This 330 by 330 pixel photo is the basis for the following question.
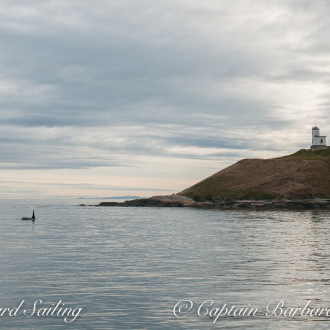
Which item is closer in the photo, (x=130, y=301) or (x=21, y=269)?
(x=130, y=301)

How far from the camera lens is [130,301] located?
28984mm

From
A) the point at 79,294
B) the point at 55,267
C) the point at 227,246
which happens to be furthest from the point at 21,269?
the point at 227,246

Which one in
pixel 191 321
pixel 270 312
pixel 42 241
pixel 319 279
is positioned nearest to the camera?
pixel 191 321

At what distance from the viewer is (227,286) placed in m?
33.2

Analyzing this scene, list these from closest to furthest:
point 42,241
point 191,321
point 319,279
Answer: point 191,321 < point 319,279 < point 42,241

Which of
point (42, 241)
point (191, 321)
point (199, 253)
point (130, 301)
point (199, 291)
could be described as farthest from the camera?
point (42, 241)

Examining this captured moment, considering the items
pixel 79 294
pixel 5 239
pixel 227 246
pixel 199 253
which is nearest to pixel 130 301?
pixel 79 294

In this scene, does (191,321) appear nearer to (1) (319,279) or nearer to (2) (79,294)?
(2) (79,294)

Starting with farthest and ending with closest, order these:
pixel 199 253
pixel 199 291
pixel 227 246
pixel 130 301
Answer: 1. pixel 227 246
2. pixel 199 253
3. pixel 199 291
4. pixel 130 301

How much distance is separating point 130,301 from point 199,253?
23.4 m

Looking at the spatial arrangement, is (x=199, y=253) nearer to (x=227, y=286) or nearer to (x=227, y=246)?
(x=227, y=246)

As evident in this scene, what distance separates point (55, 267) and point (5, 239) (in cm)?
3005

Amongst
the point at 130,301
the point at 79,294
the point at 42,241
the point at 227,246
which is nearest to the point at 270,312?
the point at 130,301

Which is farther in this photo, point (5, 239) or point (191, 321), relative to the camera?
point (5, 239)
